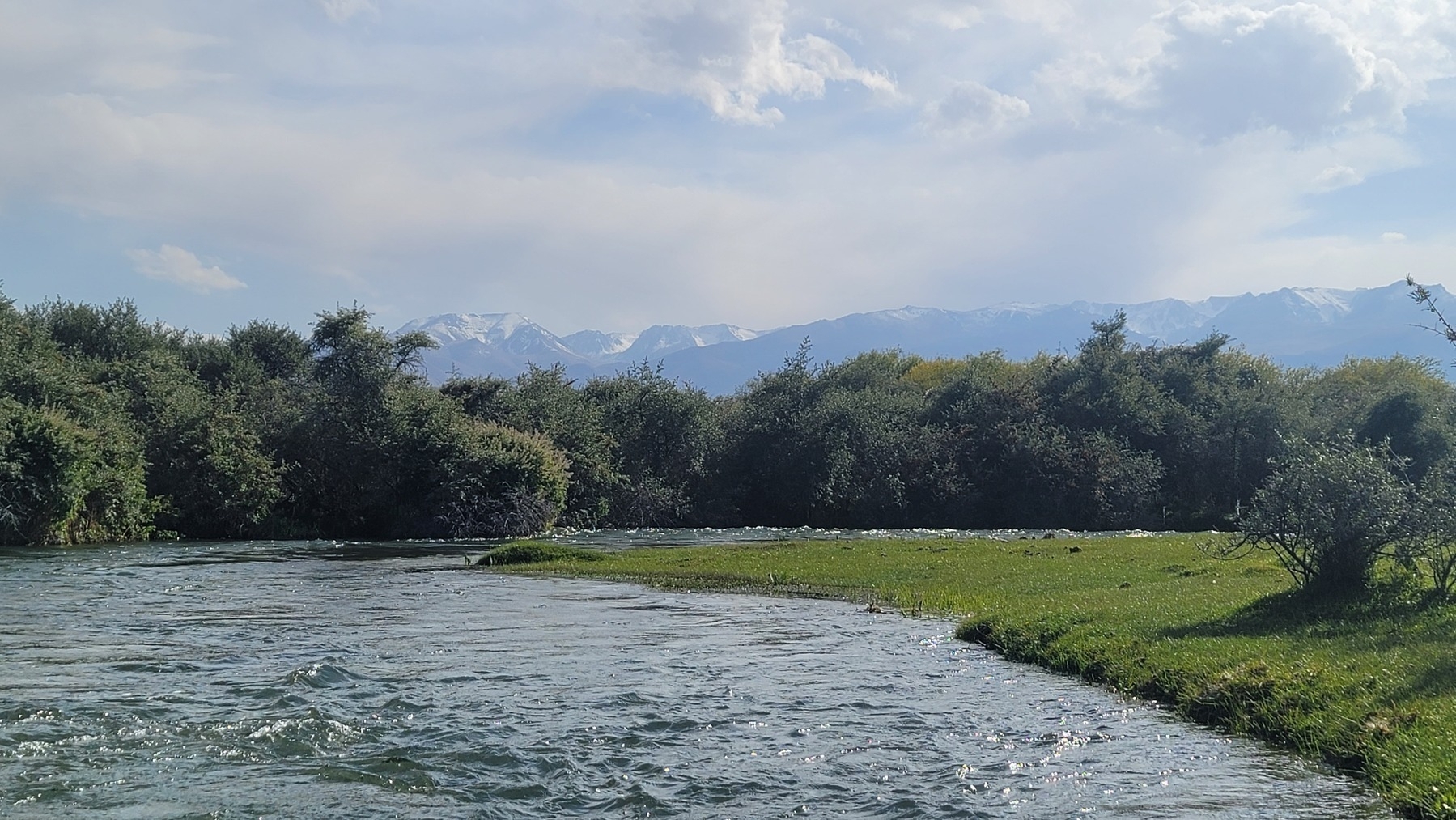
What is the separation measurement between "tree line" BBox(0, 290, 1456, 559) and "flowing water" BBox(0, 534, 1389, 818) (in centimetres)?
3295

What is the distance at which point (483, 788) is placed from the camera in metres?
13.2

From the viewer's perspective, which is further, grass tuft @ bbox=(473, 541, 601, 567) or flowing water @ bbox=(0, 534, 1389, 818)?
grass tuft @ bbox=(473, 541, 601, 567)

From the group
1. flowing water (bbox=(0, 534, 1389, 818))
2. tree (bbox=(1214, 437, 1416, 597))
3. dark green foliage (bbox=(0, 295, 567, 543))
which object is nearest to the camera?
flowing water (bbox=(0, 534, 1389, 818))

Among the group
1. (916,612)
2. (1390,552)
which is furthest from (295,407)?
(1390,552)

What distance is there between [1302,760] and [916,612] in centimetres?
1392

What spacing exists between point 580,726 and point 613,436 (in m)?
66.6

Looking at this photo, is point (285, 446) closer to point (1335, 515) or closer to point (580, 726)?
point (580, 726)

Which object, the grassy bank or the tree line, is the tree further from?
the tree line

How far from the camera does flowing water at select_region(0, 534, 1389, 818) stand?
1262 cm

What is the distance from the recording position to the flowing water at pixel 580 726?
12.6 metres

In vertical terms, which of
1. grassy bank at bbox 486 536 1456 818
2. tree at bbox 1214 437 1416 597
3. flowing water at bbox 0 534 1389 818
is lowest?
flowing water at bbox 0 534 1389 818

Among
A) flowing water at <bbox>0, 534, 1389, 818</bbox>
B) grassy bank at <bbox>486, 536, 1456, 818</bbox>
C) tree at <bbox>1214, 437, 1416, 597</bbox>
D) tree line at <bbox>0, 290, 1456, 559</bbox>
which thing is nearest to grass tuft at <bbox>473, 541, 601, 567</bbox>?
grassy bank at <bbox>486, 536, 1456, 818</bbox>

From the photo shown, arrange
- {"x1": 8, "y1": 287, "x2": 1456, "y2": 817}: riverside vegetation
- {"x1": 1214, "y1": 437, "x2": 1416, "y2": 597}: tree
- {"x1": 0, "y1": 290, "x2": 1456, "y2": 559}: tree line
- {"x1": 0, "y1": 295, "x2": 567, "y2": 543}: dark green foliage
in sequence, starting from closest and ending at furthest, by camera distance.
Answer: {"x1": 8, "y1": 287, "x2": 1456, "y2": 817}: riverside vegetation → {"x1": 1214, "y1": 437, "x2": 1416, "y2": 597}: tree → {"x1": 0, "y1": 295, "x2": 567, "y2": 543}: dark green foliage → {"x1": 0, "y1": 290, "x2": 1456, "y2": 559}: tree line

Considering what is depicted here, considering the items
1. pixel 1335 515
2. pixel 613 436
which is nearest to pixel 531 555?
pixel 1335 515
